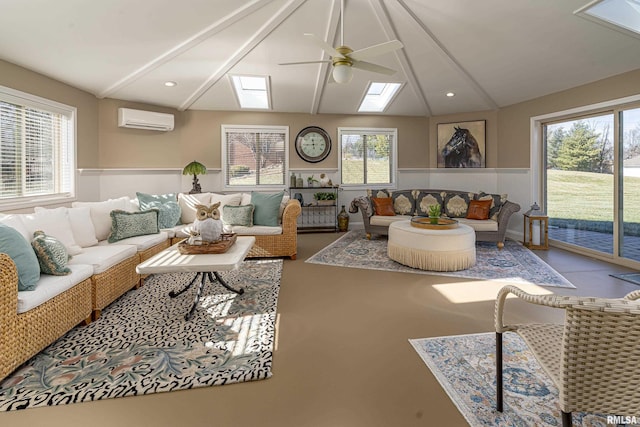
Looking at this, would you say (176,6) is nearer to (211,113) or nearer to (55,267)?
(55,267)

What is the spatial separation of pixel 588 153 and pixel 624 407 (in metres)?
5.41

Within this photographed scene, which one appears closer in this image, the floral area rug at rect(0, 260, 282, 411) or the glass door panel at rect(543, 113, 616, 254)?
the floral area rug at rect(0, 260, 282, 411)

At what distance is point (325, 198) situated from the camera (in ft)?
24.4

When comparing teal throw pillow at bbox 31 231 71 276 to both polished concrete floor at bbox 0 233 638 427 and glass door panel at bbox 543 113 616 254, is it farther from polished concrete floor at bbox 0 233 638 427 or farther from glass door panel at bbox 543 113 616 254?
glass door panel at bbox 543 113 616 254

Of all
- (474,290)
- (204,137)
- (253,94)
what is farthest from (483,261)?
(204,137)

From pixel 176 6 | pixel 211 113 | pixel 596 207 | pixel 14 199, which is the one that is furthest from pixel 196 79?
pixel 596 207

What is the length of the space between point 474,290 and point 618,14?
3.61 meters

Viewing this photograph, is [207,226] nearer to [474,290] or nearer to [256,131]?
[474,290]

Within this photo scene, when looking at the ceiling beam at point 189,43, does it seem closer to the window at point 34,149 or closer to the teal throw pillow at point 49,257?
the window at point 34,149

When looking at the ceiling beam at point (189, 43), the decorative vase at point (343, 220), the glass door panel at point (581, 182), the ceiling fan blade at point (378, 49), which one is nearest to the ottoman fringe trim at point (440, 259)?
the glass door panel at point (581, 182)

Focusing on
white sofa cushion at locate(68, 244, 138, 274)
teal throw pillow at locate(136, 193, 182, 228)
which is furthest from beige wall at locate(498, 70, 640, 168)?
white sofa cushion at locate(68, 244, 138, 274)

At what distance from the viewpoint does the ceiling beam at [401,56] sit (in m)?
4.15

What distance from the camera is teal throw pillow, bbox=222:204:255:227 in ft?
16.9

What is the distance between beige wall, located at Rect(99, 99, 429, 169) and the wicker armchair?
22.0 feet
